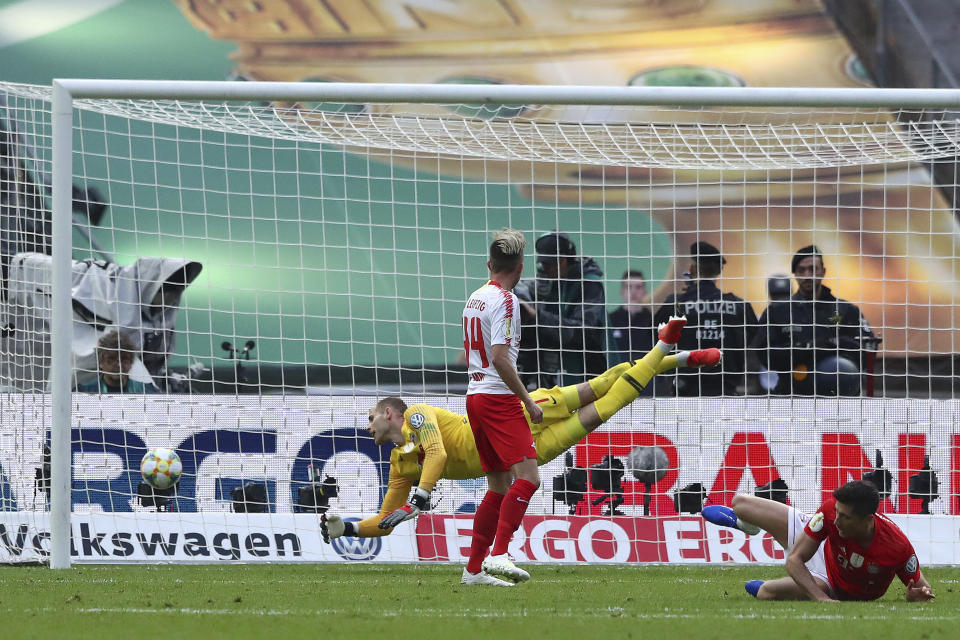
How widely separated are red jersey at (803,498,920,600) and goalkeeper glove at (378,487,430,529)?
2232 millimetres

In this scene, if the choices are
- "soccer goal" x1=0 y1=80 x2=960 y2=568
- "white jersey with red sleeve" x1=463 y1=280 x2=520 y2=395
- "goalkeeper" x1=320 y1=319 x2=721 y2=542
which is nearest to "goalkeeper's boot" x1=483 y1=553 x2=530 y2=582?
"white jersey with red sleeve" x1=463 y1=280 x2=520 y2=395

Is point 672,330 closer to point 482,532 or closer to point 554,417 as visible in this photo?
point 554,417

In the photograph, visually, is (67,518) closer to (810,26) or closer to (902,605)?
(902,605)

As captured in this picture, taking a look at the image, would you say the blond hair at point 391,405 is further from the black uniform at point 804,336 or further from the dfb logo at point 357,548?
the black uniform at point 804,336

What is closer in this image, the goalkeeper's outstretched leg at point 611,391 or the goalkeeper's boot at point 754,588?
the goalkeeper's boot at point 754,588

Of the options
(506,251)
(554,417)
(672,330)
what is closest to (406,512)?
(554,417)

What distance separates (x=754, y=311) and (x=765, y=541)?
1.79 metres

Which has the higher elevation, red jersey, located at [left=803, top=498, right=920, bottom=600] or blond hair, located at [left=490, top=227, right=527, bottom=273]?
blond hair, located at [left=490, top=227, right=527, bottom=273]

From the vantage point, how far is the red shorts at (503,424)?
240 inches

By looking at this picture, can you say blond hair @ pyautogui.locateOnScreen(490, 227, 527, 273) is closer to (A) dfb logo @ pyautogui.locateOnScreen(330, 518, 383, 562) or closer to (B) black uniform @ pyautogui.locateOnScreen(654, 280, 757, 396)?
(A) dfb logo @ pyautogui.locateOnScreen(330, 518, 383, 562)

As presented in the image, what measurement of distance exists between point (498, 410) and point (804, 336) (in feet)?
12.9

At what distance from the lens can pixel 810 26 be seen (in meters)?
13.2

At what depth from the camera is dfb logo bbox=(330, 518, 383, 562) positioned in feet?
27.5

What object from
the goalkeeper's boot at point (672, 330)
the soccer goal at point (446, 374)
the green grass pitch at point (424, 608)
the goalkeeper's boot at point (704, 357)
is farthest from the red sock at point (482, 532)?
the soccer goal at point (446, 374)
